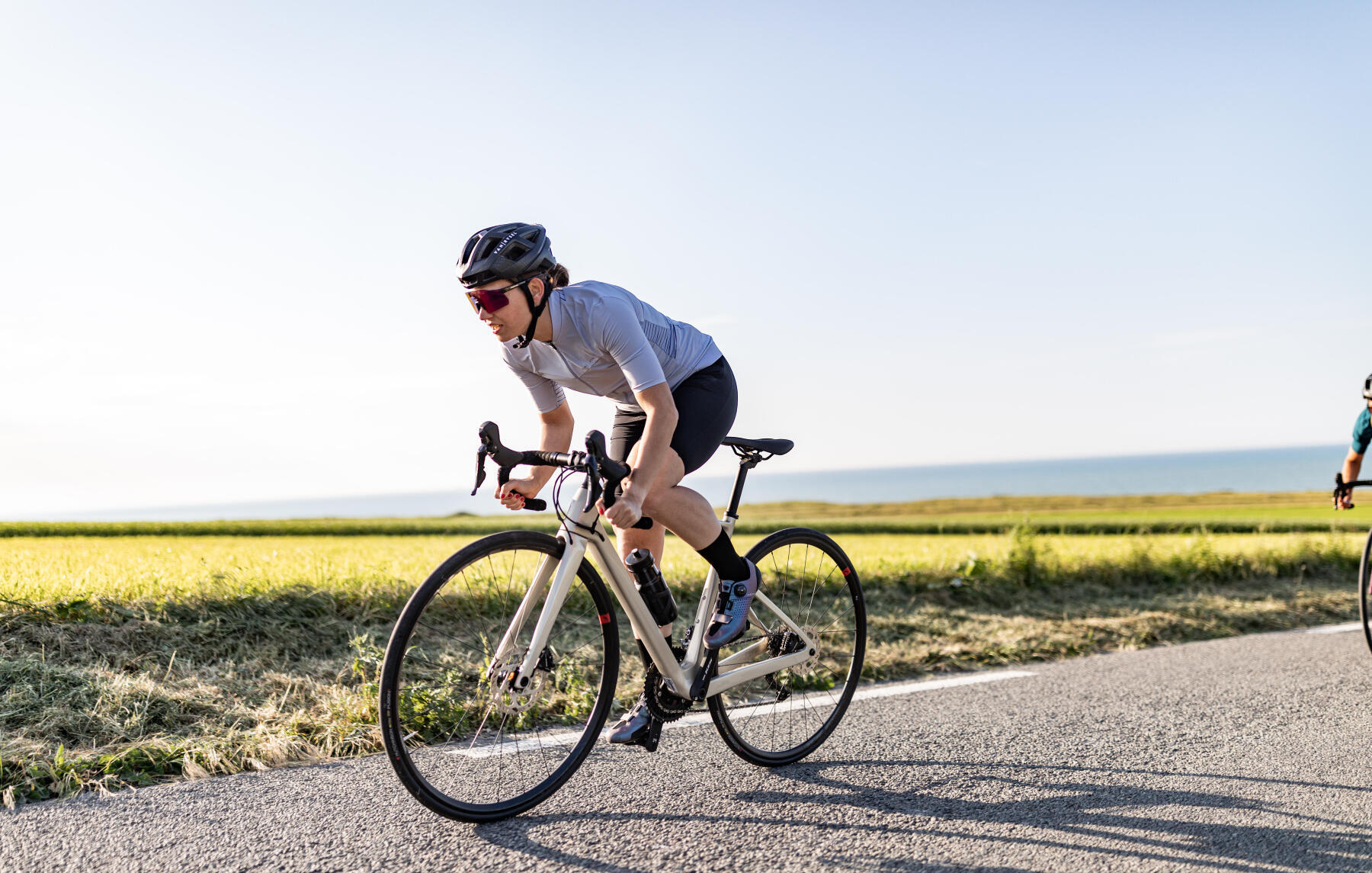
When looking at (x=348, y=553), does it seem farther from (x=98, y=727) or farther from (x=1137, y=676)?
(x=1137, y=676)

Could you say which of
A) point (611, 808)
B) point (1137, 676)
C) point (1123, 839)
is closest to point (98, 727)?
point (611, 808)

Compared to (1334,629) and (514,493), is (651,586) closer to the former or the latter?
(514,493)

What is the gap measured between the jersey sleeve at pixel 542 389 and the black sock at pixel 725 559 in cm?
84

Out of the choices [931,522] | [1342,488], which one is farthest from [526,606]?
[931,522]

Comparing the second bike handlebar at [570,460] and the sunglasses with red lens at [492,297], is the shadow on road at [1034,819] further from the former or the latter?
the sunglasses with red lens at [492,297]

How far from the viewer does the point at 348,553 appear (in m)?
6.61

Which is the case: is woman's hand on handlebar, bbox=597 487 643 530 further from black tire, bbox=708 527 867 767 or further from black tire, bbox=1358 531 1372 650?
black tire, bbox=1358 531 1372 650

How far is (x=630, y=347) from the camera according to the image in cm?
321

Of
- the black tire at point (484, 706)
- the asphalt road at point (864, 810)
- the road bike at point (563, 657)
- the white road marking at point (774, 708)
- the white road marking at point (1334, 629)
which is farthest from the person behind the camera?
the white road marking at point (1334, 629)

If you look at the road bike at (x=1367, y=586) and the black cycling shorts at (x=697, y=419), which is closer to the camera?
the black cycling shorts at (x=697, y=419)

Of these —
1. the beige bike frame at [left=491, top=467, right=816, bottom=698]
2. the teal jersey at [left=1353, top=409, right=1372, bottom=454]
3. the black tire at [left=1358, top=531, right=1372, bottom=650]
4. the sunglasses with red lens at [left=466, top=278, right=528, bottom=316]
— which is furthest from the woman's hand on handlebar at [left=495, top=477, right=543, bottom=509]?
the teal jersey at [left=1353, top=409, right=1372, bottom=454]

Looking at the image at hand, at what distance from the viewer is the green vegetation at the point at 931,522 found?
789 centimetres

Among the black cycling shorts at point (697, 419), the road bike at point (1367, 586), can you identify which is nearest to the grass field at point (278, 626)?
the road bike at point (1367, 586)

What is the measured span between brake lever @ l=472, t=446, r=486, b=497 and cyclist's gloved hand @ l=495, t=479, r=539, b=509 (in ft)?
0.46
